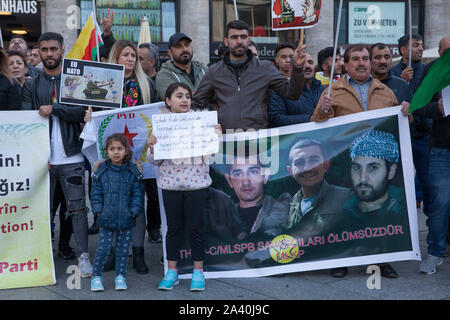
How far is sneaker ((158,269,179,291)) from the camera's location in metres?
4.79

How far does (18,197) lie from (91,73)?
1233 millimetres

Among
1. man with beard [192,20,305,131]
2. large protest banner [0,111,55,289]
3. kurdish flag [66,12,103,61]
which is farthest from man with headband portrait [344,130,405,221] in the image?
kurdish flag [66,12,103,61]

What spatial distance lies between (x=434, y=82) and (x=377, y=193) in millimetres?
1037

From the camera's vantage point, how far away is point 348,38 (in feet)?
66.2

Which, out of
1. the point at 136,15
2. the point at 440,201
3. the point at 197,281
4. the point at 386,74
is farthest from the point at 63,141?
the point at 136,15

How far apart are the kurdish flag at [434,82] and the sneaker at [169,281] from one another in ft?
7.98

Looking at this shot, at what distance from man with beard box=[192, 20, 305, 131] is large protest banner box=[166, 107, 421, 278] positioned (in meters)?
0.14

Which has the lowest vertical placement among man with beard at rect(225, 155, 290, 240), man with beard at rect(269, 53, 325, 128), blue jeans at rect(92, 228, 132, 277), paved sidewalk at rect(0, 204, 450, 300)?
paved sidewalk at rect(0, 204, 450, 300)

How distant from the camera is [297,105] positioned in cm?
577

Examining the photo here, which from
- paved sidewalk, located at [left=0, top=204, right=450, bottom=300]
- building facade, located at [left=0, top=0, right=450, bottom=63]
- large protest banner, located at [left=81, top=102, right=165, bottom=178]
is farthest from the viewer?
building facade, located at [left=0, top=0, right=450, bottom=63]

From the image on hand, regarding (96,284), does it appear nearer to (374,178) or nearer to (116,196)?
(116,196)

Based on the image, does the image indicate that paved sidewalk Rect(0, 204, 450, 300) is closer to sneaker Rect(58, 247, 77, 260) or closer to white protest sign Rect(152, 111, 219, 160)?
sneaker Rect(58, 247, 77, 260)

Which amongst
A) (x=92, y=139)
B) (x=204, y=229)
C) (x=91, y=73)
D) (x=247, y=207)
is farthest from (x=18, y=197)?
(x=247, y=207)
